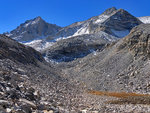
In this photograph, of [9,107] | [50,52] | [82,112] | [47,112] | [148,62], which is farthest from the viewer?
[50,52]

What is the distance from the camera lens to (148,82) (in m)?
29.6

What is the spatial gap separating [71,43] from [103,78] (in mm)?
59147

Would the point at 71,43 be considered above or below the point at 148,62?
above

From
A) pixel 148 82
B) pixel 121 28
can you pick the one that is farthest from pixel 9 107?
pixel 121 28

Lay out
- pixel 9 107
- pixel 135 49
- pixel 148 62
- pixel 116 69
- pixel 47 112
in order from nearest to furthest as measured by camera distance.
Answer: pixel 9 107 < pixel 47 112 < pixel 148 62 < pixel 116 69 < pixel 135 49

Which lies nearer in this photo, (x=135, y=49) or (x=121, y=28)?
(x=135, y=49)

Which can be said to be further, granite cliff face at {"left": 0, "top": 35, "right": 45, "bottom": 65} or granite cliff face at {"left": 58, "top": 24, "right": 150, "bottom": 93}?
granite cliff face at {"left": 0, "top": 35, "right": 45, "bottom": 65}

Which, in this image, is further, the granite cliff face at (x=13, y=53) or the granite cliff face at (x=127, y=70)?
the granite cliff face at (x=13, y=53)

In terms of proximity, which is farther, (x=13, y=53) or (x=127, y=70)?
(x=13, y=53)

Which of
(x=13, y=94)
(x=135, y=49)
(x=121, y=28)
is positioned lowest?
Answer: (x=13, y=94)

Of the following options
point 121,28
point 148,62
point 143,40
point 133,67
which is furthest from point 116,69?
point 121,28

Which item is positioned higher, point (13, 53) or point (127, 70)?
point (13, 53)

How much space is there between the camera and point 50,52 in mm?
92250

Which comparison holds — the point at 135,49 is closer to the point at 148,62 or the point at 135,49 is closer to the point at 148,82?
the point at 148,62
